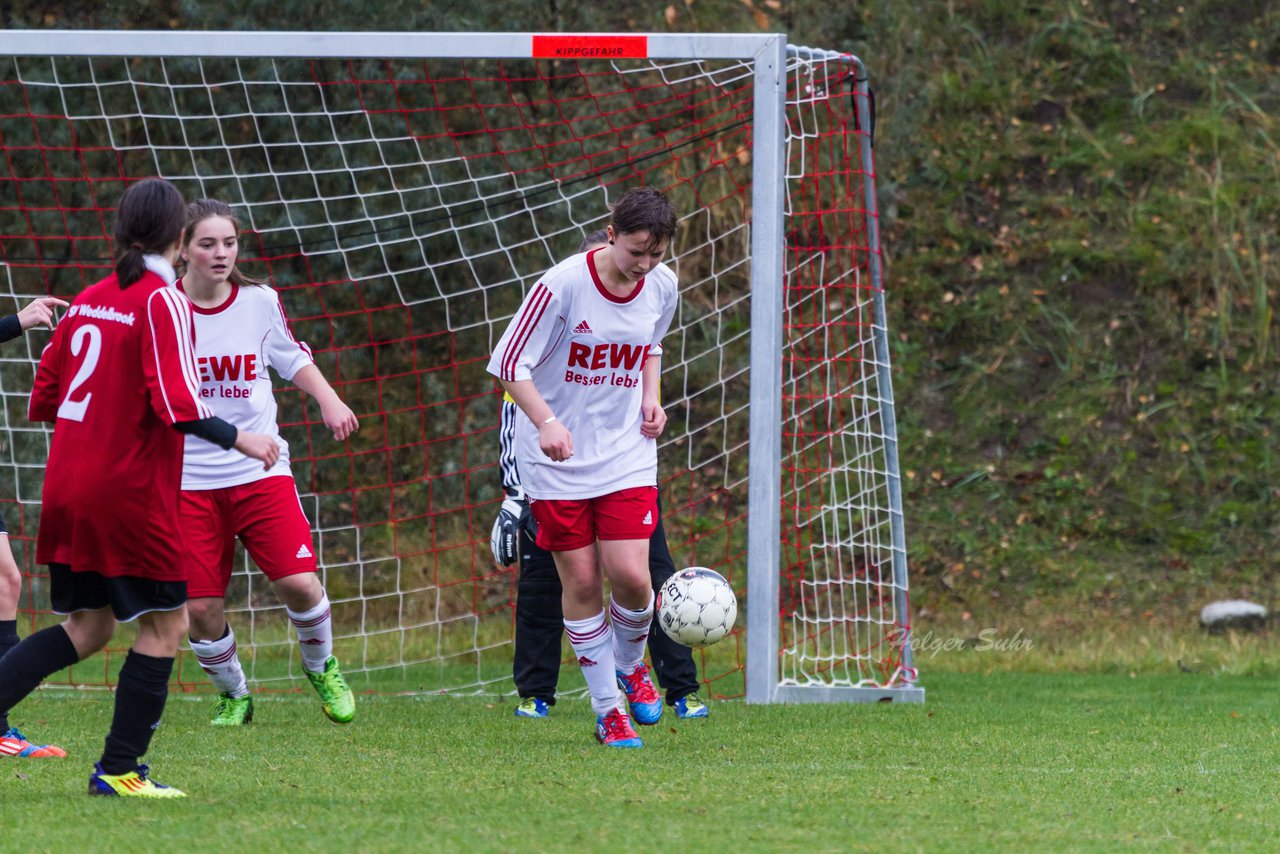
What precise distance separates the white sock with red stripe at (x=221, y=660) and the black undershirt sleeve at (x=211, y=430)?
7.14 ft

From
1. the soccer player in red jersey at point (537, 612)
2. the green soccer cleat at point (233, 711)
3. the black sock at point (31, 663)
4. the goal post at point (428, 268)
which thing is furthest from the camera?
the goal post at point (428, 268)

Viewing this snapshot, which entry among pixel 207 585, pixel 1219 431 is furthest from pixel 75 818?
pixel 1219 431

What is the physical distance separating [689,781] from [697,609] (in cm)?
98

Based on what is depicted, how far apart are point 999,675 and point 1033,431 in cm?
293

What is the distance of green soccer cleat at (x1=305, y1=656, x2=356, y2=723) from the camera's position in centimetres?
575

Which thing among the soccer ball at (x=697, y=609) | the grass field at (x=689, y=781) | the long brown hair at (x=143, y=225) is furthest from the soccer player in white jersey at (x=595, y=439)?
the long brown hair at (x=143, y=225)

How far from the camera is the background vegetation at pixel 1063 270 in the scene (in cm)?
1010

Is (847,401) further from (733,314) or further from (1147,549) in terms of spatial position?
(1147,549)

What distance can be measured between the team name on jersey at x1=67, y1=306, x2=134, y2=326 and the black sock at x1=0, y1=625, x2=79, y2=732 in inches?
32.1

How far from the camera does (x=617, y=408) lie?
5.24 metres

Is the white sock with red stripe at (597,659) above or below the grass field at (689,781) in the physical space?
above

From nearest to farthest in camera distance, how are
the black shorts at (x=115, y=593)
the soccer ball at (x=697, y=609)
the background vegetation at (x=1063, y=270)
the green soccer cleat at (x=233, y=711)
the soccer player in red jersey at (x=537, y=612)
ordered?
the black shorts at (x=115, y=593) → the soccer ball at (x=697, y=609) → the green soccer cleat at (x=233, y=711) → the soccer player in red jersey at (x=537, y=612) → the background vegetation at (x=1063, y=270)

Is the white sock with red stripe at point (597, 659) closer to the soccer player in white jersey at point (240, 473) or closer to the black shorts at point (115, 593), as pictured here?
the soccer player in white jersey at point (240, 473)

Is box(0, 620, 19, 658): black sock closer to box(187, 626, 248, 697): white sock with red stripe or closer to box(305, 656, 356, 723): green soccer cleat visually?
box(187, 626, 248, 697): white sock with red stripe
